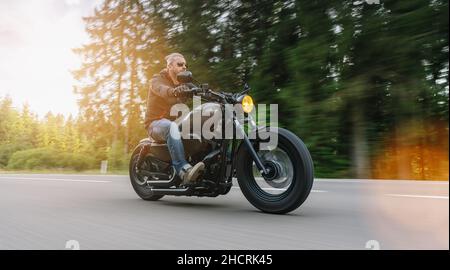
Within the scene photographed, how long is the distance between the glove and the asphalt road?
3.71 feet

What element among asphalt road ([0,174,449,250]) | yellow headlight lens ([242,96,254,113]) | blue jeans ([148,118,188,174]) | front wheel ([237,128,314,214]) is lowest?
asphalt road ([0,174,449,250])

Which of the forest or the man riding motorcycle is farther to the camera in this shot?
the forest

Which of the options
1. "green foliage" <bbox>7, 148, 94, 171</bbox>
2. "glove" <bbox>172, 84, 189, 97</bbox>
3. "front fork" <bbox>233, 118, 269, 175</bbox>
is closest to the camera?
"front fork" <bbox>233, 118, 269, 175</bbox>

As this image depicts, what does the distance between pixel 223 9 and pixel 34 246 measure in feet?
35.0

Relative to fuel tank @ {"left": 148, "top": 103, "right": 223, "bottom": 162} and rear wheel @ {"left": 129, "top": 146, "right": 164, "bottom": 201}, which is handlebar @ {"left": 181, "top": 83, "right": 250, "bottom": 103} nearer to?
fuel tank @ {"left": 148, "top": 103, "right": 223, "bottom": 162}

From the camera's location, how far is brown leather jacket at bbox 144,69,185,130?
5.04 m

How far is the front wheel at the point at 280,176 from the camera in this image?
4109 mm

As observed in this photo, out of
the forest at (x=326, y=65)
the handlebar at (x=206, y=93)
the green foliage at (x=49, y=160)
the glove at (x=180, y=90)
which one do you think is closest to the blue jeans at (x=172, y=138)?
the glove at (x=180, y=90)

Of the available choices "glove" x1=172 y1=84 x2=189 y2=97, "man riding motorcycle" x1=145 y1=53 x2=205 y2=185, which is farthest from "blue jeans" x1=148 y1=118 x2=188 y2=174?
"glove" x1=172 y1=84 x2=189 y2=97

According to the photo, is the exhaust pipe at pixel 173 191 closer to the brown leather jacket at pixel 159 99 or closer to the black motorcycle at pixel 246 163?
the black motorcycle at pixel 246 163

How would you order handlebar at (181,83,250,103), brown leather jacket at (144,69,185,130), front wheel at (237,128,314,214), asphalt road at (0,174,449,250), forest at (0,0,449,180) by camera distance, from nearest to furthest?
asphalt road at (0,174,449,250) < front wheel at (237,128,314,214) < handlebar at (181,83,250,103) < brown leather jacket at (144,69,185,130) < forest at (0,0,449,180)

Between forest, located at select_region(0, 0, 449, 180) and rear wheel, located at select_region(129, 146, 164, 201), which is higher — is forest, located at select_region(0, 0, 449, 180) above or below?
above

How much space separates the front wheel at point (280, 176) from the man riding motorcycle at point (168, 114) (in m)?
0.45

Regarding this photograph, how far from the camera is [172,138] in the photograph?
16.3 ft
